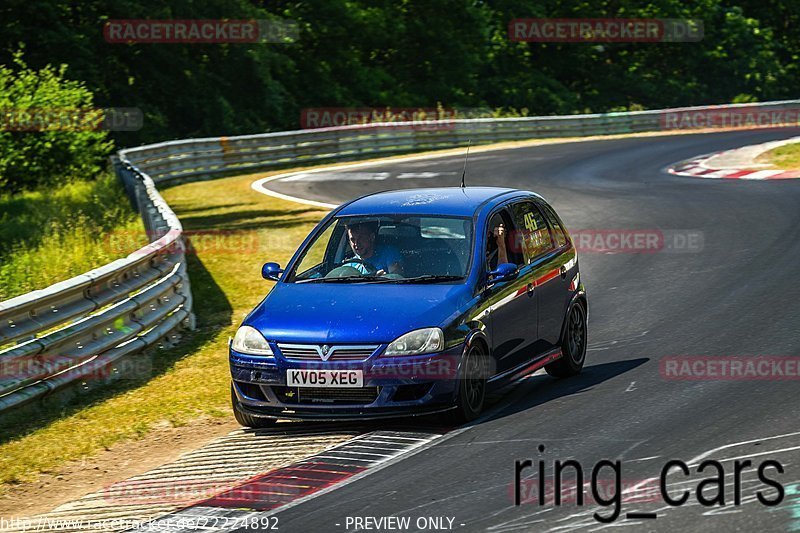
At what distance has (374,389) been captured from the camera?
27.5ft

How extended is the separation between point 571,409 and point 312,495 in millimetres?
2495

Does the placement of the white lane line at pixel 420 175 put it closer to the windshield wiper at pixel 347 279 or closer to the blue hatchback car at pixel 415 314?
the blue hatchback car at pixel 415 314

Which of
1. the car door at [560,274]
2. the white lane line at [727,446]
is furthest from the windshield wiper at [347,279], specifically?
the white lane line at [727,446]

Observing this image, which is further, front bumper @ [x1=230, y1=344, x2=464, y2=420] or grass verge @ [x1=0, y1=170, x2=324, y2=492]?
grass verge @ [x1=0, y1=170, x2=324, y2=492]

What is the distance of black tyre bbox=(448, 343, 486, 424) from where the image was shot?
28.1 ft

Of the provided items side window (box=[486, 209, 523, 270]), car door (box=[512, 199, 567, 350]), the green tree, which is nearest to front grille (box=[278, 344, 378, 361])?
side window (box=[486, 209, 523, 270])

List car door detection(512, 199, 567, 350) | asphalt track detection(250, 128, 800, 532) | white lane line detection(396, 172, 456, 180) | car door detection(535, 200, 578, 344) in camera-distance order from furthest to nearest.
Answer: white lane line detection(396, 172, 456, 180), car door detection(535, 200, 578, 344), car door detection(512, 199, 567, 350), asphalt track detection(250, 128, 800, 532)

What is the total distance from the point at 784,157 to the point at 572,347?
749 inches

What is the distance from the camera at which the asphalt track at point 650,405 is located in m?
6.55

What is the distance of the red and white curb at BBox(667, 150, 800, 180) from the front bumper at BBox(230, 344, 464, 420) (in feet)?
57.2

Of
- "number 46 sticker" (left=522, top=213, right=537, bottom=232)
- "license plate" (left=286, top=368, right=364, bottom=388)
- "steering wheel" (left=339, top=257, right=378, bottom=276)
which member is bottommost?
"license plate" (left=286, top=368, right=364, bottom=388)

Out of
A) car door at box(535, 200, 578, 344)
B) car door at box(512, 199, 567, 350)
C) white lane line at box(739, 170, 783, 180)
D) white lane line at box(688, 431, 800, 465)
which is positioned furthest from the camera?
white lane line at box(739, 170, 783, 180)

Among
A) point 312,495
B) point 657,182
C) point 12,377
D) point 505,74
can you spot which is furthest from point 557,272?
point 505,74

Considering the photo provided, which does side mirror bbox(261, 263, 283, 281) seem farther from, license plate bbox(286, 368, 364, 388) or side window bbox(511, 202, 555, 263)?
side window bbox(511, 202, 555, 263)
